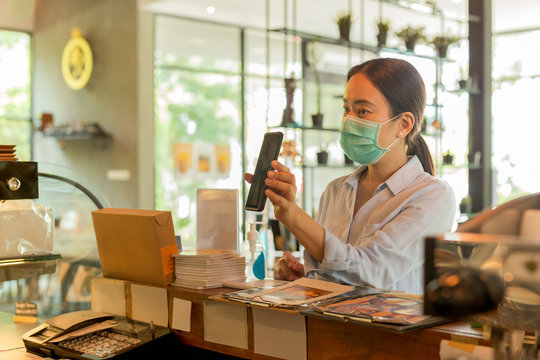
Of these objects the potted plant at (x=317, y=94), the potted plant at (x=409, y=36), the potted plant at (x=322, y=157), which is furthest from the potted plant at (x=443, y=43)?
the potted plant at (x=322, y=157)

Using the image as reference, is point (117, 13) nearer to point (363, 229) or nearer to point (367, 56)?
point (367, 56)

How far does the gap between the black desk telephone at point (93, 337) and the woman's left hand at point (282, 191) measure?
20.4 inches

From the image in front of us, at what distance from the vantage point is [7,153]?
84.8 inches

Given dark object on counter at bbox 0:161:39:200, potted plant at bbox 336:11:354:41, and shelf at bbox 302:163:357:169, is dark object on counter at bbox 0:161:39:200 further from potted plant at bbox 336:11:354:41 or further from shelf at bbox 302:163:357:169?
potted plant at bbox 336:11:354:41

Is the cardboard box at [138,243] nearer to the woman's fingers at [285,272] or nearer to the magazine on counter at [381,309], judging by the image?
the woman's fingers at [285,272]

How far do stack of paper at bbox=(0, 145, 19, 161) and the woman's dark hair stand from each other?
116cm

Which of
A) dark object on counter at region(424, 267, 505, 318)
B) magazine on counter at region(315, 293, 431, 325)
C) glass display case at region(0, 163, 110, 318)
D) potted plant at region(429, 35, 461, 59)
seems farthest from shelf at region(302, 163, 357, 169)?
dark object on counter at region(424, 267, 505, 318)

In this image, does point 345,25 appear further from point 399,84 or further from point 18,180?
point 18,180

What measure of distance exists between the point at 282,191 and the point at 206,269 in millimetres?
363

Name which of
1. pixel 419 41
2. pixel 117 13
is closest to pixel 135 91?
pixel 117 13

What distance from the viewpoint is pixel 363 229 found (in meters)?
1.98

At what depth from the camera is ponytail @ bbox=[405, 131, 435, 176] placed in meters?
2.11

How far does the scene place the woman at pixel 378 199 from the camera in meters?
1.77

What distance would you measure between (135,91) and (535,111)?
5445mm
